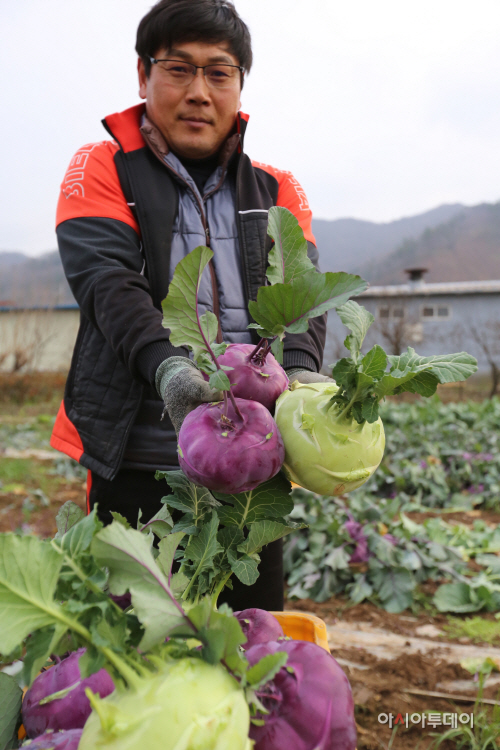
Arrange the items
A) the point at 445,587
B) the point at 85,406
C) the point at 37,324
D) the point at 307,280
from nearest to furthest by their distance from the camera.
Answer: the point at 307,280 < the point at 85,406 < the point at 445,587 < the point at 37,324

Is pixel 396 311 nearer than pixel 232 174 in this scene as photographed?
No

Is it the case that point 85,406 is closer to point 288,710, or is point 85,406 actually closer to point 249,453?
point 249,453

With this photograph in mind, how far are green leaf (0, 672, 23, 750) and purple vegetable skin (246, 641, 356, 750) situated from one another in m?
0.41

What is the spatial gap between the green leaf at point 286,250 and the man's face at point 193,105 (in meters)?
1.01

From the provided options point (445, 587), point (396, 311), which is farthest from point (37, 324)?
point (445, 587)

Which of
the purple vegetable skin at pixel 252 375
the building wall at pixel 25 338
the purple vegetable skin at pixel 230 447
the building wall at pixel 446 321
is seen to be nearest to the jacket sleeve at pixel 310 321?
the purple vegetable skin at pixel 252 375

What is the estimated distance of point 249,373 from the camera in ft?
3.24

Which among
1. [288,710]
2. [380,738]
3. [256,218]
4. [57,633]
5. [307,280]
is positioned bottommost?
[380,738]

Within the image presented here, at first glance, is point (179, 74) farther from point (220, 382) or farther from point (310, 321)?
point (220, 382)

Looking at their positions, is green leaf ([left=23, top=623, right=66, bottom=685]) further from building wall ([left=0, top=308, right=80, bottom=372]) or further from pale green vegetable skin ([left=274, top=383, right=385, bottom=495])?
building wall ([left=0, top=308, right=80, bottom=372])

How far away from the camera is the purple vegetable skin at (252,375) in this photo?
3.22 feet

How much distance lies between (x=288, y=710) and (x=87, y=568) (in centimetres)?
32

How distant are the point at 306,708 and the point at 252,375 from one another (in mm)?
496

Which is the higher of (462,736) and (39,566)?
(39,566)
